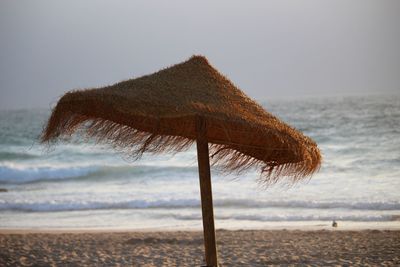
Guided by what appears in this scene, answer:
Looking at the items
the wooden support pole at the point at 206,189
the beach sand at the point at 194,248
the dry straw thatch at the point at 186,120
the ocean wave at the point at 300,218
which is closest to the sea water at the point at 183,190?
the ocean wave at the point at 300,218

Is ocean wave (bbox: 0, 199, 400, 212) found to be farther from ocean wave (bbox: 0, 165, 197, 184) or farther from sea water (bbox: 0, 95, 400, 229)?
ocean wave (bbox: 0, 165, 197, 184)

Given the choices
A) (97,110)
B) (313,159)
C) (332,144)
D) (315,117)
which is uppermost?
(315,117)

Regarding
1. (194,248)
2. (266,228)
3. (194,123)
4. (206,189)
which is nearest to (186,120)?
(194,123)

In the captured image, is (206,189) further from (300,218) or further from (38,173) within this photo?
(38,173)

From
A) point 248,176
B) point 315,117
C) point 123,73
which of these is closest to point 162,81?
point 248,176

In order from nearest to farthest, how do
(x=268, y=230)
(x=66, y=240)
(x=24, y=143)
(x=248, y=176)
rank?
(x=66, y=240), (x=268, y=230), (x=248, y=176), (x=24, y=143)

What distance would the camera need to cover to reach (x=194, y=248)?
8.89 m

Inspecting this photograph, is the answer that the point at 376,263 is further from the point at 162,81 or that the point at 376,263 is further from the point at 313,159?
the point at 162,81

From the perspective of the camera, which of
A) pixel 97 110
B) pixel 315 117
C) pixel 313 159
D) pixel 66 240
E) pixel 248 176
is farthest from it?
pixel 315 117

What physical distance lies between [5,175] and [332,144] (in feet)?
42.5

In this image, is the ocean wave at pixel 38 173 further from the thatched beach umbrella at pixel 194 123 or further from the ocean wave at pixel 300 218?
the thatched beach umbrella at pixel 194 123

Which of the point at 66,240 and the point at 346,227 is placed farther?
the point at 346,227

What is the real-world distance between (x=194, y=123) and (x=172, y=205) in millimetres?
9806

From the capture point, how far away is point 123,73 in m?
47.1
